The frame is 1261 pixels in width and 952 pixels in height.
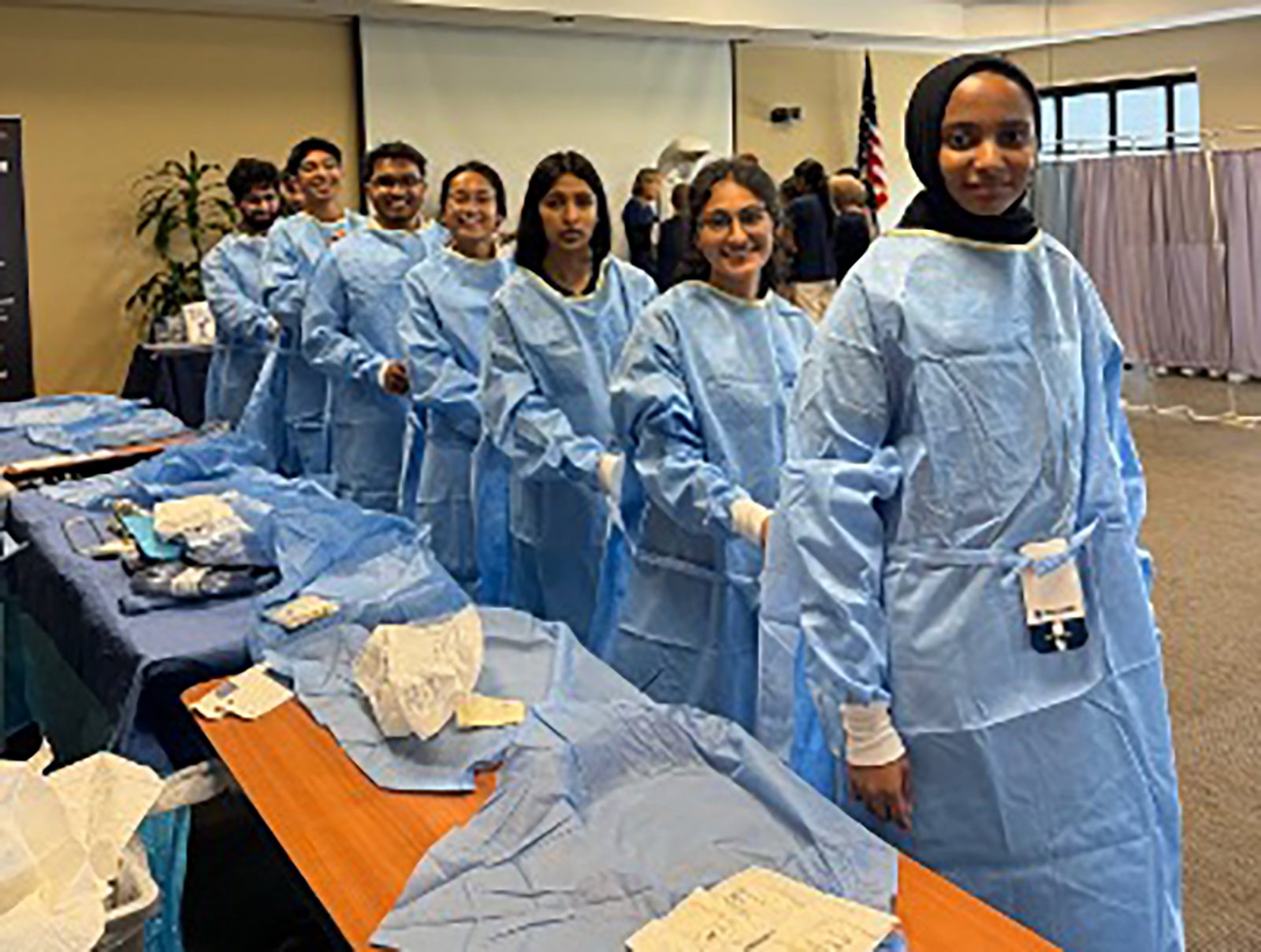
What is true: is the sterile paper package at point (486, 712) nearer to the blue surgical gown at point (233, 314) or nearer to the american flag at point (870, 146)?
the blue surgical gown at point (233, 314)

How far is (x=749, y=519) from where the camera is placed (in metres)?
1.98

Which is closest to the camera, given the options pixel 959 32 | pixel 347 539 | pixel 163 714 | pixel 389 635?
pixel 389 635

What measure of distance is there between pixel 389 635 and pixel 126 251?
652cm

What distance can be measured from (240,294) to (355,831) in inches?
147

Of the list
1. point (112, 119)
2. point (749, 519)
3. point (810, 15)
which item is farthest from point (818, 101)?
point (749, 519)

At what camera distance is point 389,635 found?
1816mm

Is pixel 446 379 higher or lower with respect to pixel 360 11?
lower

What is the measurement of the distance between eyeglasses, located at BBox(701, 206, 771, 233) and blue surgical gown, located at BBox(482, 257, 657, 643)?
555 millimetres

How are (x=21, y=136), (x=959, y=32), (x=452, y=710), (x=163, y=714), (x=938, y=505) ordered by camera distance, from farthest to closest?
(x=959, y=32) → (x=21, y=136) → (x=163, y=714) → (x=452, y=710) → (x=938, y=505)

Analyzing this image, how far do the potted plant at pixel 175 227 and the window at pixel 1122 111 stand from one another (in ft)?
19.1

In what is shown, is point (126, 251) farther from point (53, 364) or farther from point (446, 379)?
point (446, 379)

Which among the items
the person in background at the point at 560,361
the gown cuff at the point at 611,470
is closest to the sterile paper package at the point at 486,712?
the gown cuff at the point at 611,470

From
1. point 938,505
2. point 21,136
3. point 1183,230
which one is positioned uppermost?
point 21,136

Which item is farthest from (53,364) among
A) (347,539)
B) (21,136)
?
(347,539)
